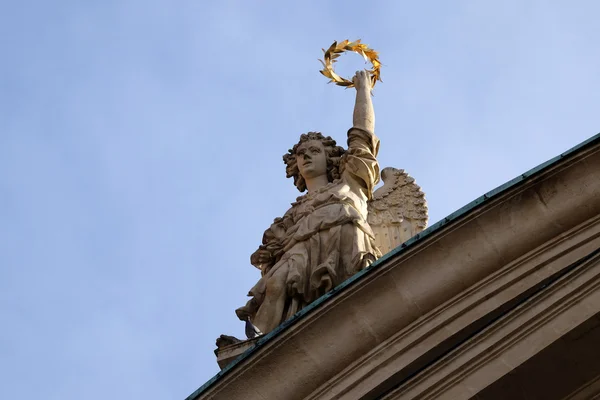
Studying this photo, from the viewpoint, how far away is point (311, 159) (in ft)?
51.9

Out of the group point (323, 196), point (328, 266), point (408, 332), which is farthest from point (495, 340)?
point (323, 196)

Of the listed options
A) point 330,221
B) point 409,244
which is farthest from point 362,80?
point 409,244

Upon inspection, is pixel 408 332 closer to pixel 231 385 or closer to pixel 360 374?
pixel 360 374

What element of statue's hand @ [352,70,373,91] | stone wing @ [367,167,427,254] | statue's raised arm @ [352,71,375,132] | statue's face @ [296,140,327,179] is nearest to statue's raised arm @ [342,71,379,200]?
statue's raised arm @ [352,71,375,132]

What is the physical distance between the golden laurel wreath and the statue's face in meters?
1.33

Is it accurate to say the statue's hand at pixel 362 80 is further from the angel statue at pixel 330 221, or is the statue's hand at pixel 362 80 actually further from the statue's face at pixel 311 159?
the statue's face at pixel 311 159

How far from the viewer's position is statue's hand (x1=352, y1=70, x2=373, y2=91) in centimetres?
1681

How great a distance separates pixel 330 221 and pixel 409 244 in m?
2.37

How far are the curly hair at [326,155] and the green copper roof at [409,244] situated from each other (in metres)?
3.78

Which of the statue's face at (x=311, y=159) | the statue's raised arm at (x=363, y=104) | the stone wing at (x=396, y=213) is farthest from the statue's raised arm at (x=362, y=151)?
the stone wing at (x=396, y=213)

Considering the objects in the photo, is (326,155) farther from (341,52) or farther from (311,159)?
(341,52)

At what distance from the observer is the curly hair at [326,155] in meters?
15.9

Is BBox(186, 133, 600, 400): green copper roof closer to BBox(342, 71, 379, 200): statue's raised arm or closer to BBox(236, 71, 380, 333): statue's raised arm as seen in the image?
BBox(236, 71, 380, 333): statue's raised arm

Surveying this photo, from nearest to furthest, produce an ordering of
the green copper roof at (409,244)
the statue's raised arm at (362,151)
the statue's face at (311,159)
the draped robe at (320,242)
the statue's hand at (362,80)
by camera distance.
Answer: the green copper roof at (409,244), the draped robe at (320,242), the statue's raised arm at (362,151), the statue's face at (311,159), the statue's hand at (362,80)
